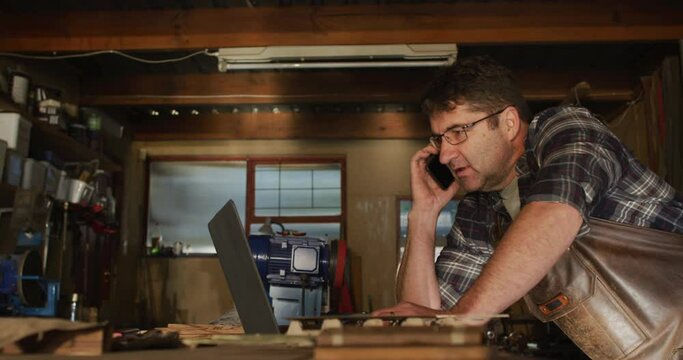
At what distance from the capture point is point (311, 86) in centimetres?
692

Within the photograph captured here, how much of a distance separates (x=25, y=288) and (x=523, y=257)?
3.83 metres

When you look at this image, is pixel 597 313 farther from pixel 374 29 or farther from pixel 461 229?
pixel 374 29

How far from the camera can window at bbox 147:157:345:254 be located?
8828 mm

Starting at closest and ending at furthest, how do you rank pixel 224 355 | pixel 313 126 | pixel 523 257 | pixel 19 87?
1. pixel 224 355
2. pixel 523 257
3. pixel 19 87
4. pixel 313 126

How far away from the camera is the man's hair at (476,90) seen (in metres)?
2.08

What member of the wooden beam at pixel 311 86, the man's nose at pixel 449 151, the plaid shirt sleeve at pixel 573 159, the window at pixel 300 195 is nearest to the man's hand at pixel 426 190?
the man's nose at pixel 449 151

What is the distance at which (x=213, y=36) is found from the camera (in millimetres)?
4977

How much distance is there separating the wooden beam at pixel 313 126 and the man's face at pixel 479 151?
21.4 feet

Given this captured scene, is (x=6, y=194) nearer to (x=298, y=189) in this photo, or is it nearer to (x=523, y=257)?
(x=298, y=189)

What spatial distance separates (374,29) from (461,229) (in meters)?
2.91

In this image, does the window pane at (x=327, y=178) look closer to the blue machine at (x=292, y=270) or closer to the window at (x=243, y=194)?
the window at (x=243, y=194)

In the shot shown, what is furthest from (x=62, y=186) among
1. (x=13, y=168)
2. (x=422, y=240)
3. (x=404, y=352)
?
(x=404, y=352)

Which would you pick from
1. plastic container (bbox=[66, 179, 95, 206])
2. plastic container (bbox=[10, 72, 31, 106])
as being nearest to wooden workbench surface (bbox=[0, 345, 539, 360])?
plastic container (bbox=[10, 72, 31, 106])

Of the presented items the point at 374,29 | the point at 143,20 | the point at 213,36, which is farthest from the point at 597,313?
the point at 143,20
